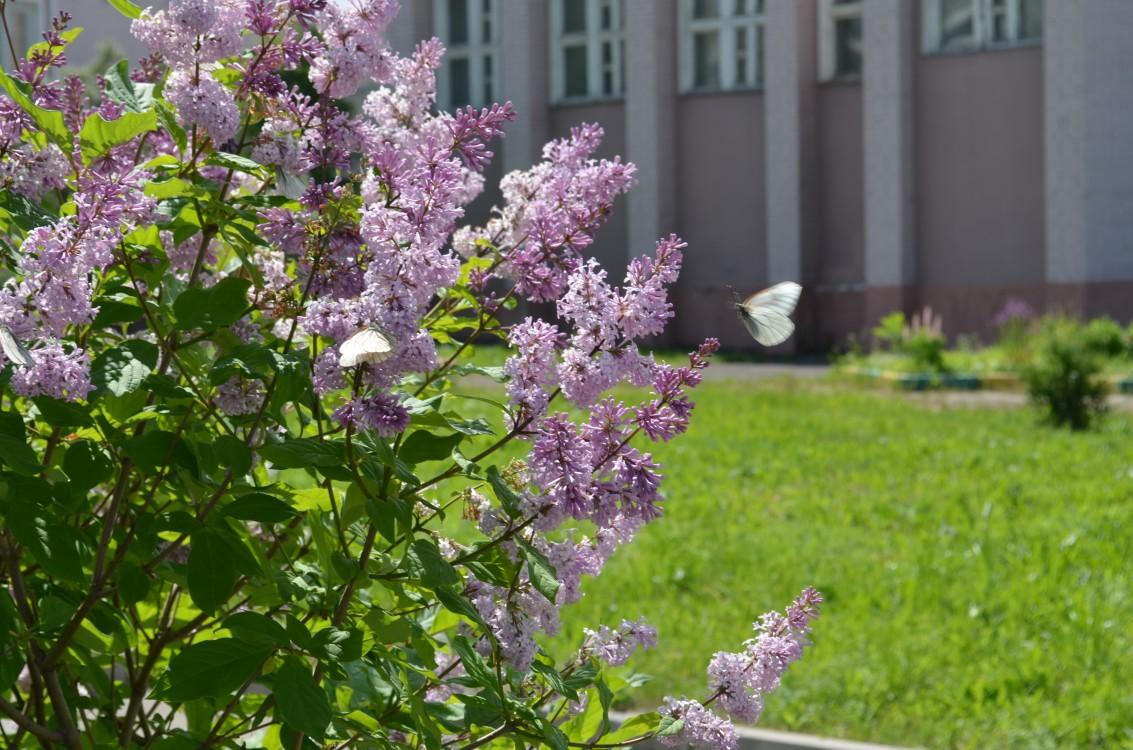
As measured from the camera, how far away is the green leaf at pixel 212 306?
207 cm

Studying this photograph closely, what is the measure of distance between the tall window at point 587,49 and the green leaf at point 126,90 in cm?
2768

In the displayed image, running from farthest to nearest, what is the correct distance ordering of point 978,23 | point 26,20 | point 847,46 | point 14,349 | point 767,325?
point 26,20
point 847,46
point 978,23
point 767,325
point 14,349

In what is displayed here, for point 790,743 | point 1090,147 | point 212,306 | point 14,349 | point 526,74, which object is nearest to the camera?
point 14,349

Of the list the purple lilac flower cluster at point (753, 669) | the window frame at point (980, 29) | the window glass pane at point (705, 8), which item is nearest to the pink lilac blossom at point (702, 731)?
the purple lilac flower cluster at point (753, 669)

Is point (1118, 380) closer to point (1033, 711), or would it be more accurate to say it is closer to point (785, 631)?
point (1033, 711)

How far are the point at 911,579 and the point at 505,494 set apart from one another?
611 cm

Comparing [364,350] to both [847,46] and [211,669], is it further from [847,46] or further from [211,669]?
[847,46]

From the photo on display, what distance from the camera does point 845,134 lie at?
27641mm

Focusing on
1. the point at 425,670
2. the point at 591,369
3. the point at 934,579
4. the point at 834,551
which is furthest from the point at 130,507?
the point at 834,551

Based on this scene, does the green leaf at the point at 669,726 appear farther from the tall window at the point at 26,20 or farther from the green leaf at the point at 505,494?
the tall window at the point at 26,20

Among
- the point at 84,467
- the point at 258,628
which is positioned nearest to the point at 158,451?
the point at 84,467

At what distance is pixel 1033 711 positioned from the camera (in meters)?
5.84

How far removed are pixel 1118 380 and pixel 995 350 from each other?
3158 mm

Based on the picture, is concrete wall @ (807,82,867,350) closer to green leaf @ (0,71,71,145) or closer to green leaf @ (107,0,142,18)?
green leaf @ (107,0,142,18)
